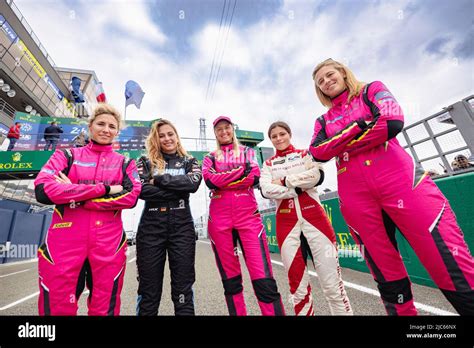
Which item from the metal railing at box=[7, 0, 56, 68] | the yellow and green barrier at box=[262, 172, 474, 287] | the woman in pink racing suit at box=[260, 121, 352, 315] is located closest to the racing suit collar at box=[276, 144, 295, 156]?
the woman in pink racing suit at box=[260, 121, 352, 315]

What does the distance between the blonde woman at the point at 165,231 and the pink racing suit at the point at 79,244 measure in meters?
0.22

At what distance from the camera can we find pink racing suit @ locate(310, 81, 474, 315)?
53.0 inches

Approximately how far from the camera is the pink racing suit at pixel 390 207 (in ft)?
4.42

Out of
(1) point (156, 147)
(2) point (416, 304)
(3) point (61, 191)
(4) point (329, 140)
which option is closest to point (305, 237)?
(4) point (329, 140)

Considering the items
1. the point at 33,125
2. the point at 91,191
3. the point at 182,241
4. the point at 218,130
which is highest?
the point at 33,125

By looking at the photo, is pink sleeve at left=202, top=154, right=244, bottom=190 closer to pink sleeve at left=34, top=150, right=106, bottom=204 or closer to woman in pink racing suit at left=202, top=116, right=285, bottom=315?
woman in pink racing suit at left=202, top=116, right=285, bottom=315

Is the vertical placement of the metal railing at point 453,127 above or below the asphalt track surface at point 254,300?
above

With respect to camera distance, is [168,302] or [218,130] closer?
[218,130]

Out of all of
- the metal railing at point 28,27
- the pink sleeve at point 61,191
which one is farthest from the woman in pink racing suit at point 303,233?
the metal railing at point 28,27

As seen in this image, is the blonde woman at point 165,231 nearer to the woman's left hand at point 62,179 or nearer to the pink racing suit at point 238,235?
the pink racing suit at point 238,235
